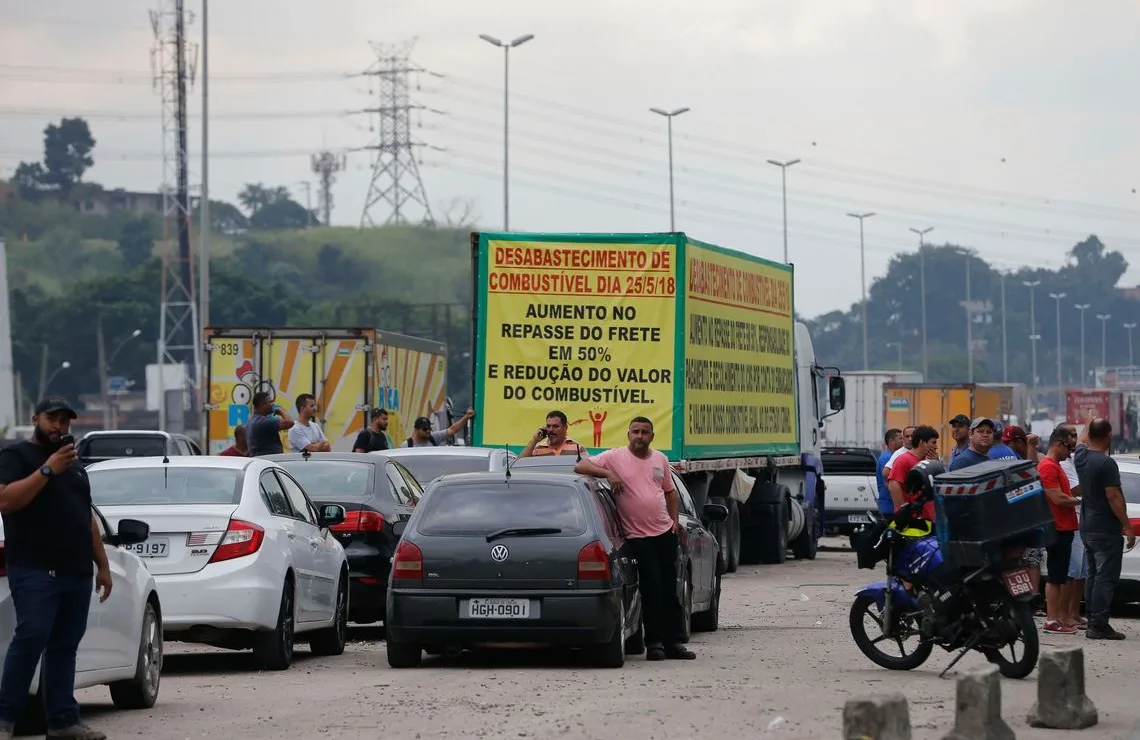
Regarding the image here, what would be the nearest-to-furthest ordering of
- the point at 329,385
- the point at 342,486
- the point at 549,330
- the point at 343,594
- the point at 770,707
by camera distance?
1. the point at 770,707
2. the point at 343,594
3. the point at 342,486
4. the point at 549,330
5. the point at 329,385

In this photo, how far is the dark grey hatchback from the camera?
1320cm

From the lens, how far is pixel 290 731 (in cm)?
1015

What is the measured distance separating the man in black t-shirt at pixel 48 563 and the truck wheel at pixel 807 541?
21197 mm

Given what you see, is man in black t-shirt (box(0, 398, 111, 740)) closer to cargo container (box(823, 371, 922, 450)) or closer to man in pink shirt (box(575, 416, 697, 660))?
man in pink shirt (box(575, 416, 697, 660))

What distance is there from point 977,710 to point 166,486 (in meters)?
6.46

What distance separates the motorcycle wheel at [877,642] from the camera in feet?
43.5

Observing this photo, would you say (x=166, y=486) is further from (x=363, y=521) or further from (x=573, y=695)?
(x=573, y=695)

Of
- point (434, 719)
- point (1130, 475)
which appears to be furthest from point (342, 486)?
point (1130, 475)

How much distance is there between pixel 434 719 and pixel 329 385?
20.1 m

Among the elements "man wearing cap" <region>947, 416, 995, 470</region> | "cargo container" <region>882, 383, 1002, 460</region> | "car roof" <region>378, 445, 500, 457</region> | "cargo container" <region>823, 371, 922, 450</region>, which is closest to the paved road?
"man wearing cap" <region>947, 416, 995, 470</region>

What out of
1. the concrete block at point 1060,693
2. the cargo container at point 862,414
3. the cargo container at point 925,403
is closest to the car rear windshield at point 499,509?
the concrete block at point 1060,693

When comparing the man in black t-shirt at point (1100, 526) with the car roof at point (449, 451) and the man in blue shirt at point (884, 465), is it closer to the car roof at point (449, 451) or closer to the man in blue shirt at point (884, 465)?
the man in blue shirt at point (884, 465)

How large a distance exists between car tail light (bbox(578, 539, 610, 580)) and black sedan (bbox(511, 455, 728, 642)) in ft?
5.75

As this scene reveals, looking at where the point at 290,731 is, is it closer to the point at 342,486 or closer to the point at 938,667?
the point at 938,667
